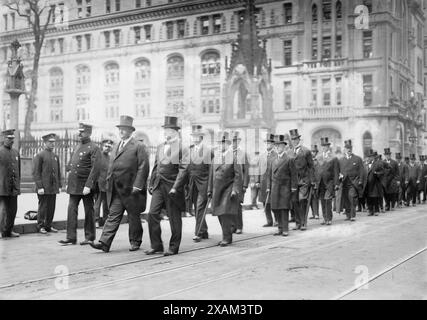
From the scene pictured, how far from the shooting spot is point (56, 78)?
2458 cm

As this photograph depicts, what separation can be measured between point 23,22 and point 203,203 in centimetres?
1687

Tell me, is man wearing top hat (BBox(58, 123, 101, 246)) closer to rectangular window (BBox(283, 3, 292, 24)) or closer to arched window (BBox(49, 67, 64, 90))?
arched window (BBox(49, 67, 64, 90))

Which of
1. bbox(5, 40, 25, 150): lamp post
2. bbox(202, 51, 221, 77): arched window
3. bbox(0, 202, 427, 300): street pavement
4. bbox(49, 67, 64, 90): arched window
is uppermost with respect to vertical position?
bbox(202, 51, 221, 77): arched window

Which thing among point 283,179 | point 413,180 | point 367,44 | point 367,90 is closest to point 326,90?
point 367,90

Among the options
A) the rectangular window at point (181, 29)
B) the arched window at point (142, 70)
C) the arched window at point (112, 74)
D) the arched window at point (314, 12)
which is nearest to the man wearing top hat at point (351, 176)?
the arched window at point (112, 74)

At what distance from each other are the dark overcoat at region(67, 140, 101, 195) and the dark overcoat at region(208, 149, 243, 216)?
214 centimetres

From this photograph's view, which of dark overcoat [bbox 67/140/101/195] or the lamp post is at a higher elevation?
the lamp post

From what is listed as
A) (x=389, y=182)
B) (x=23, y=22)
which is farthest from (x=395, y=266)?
(x=23, y=22)

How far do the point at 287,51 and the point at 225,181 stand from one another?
3133 cm

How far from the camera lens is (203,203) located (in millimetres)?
10461

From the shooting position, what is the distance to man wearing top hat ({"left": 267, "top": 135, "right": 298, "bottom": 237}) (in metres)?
11.0

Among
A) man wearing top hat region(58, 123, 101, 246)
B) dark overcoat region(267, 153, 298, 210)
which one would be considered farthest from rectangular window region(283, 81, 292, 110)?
man wearing top hat region(58, 123, 101, 246)

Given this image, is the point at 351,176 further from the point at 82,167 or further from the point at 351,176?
the point at 82,167

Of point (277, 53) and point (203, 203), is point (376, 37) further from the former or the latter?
point (203, 203)
